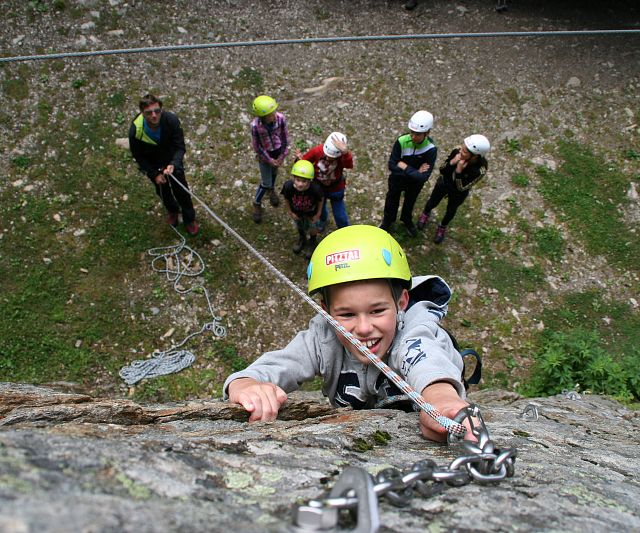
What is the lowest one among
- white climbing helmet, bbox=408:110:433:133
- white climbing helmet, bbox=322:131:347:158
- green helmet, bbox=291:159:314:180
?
green helmet, bbox=291:159:314:180

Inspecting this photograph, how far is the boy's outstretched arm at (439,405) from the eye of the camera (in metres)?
1.93

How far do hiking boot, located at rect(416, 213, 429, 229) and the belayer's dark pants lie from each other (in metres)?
3.51

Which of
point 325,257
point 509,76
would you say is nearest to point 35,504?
point 325,257

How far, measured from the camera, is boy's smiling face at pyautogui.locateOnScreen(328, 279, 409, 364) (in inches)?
96.8

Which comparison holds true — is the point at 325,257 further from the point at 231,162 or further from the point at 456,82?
the point at 456,82

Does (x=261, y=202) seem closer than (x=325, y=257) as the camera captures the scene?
No

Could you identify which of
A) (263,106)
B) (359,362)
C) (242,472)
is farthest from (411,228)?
(242,472)

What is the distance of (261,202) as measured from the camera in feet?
23.8

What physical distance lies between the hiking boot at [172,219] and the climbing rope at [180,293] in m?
0.08

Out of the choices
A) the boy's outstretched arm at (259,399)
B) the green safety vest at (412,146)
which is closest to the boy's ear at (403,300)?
the boy's outstretched arm at (259,399)

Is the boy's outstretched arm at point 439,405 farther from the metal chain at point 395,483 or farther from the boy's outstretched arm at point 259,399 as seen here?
the boy's outstretched arm at point 259,399

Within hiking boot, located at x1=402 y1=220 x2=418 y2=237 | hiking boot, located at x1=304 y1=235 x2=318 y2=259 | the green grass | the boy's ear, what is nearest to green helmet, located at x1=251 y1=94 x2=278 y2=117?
hiking boot, located at x1=304 y1=235 x2=318 y2=259

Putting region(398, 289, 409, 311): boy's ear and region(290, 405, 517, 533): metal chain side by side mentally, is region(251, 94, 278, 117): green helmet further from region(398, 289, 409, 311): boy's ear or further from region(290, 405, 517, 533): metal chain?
region(290, 405, 517, 533): metal chain

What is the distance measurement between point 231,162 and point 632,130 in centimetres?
747
